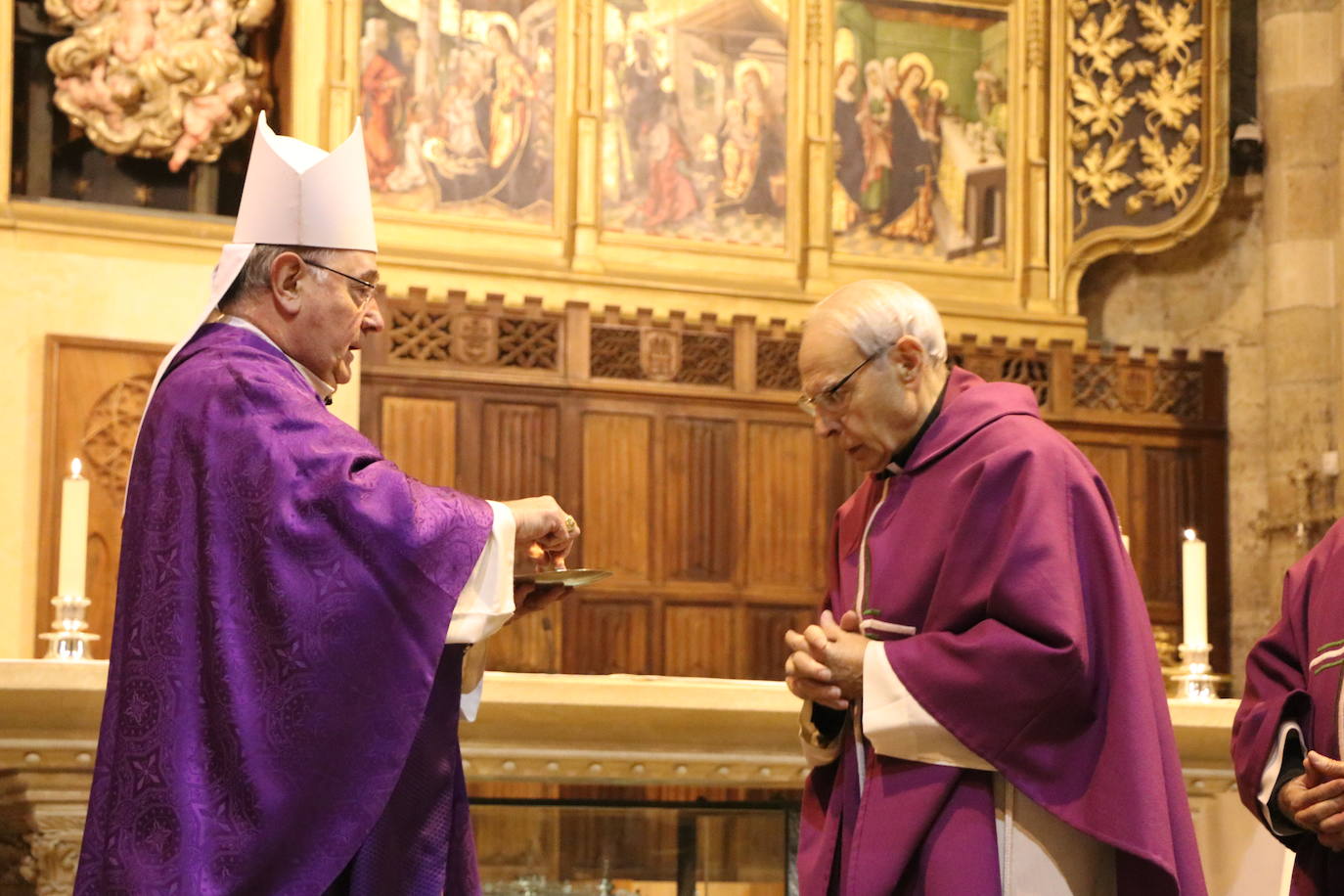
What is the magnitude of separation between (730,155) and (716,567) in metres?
2.33

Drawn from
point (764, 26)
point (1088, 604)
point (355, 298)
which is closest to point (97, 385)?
point (764, 26)

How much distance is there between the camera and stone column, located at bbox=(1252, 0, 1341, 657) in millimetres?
10164

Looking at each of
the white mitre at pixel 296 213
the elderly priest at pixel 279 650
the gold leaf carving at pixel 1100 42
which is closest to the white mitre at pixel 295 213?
the white mitre at pixel 296 213

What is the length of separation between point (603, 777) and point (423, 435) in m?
4.75

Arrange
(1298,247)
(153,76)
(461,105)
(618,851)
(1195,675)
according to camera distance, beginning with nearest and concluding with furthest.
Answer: (618,851) → (1195,675) → (153,76) → (461,105) → (1298,247)

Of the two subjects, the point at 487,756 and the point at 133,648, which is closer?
the point at 133,648

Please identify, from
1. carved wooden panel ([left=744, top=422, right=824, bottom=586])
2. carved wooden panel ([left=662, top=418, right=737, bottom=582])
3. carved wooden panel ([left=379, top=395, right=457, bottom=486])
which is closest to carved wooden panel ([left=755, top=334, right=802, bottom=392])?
carved wooden panel ([left=744, top=422, right=824, bottom=586])

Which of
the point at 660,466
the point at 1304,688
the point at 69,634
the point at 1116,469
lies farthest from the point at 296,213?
the point at 1116,469

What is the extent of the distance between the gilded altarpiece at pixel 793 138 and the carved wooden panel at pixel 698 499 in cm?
87

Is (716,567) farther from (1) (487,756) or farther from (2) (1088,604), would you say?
(2) (1088,604)

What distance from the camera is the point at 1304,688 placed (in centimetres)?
376

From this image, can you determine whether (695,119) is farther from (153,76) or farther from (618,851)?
(618,851)

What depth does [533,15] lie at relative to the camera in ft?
31.4

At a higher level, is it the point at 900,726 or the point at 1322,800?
the point at 900,726
